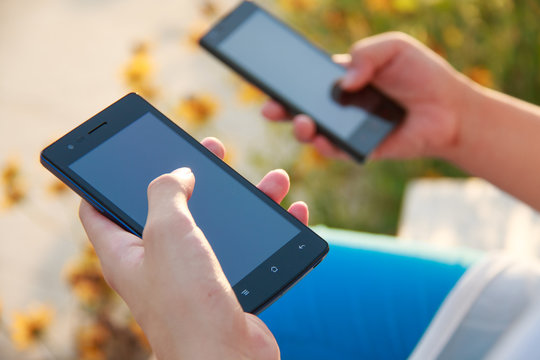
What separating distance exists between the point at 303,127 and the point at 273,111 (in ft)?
0.22

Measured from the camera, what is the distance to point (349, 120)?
98cm

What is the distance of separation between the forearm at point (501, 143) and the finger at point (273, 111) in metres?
0.26

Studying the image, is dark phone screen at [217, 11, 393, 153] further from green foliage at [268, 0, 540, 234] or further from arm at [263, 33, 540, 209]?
green foliage at [268, 0, 540, 234]

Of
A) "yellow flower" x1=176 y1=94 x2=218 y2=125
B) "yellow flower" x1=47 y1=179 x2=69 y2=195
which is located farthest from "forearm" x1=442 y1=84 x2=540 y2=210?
"yellow flower" x1=47 y1=179 x2=69 y2=195

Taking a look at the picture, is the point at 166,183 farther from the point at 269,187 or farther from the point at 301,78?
the point at 301,78

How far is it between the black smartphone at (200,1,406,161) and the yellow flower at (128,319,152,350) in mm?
493

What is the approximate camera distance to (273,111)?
966 mm

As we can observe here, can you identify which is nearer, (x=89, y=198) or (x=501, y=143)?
(x=89, y=198)

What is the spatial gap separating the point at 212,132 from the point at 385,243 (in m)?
0.87

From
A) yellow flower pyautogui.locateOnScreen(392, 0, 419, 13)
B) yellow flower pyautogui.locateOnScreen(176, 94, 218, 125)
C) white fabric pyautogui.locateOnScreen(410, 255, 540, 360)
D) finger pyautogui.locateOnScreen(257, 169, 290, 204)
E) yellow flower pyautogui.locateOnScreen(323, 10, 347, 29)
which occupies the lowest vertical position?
yellow flower pyautogui.locateOnScreen(176, 94, 218, 125)

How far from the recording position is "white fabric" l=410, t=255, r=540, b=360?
691 millimetres

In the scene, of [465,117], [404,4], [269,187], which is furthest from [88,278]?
[404,4]

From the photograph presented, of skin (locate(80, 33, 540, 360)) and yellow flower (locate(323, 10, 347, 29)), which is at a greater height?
skin (locate(80, 33, 540, 360))

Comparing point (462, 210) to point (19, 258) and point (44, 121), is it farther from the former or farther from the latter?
point (44, 121)
